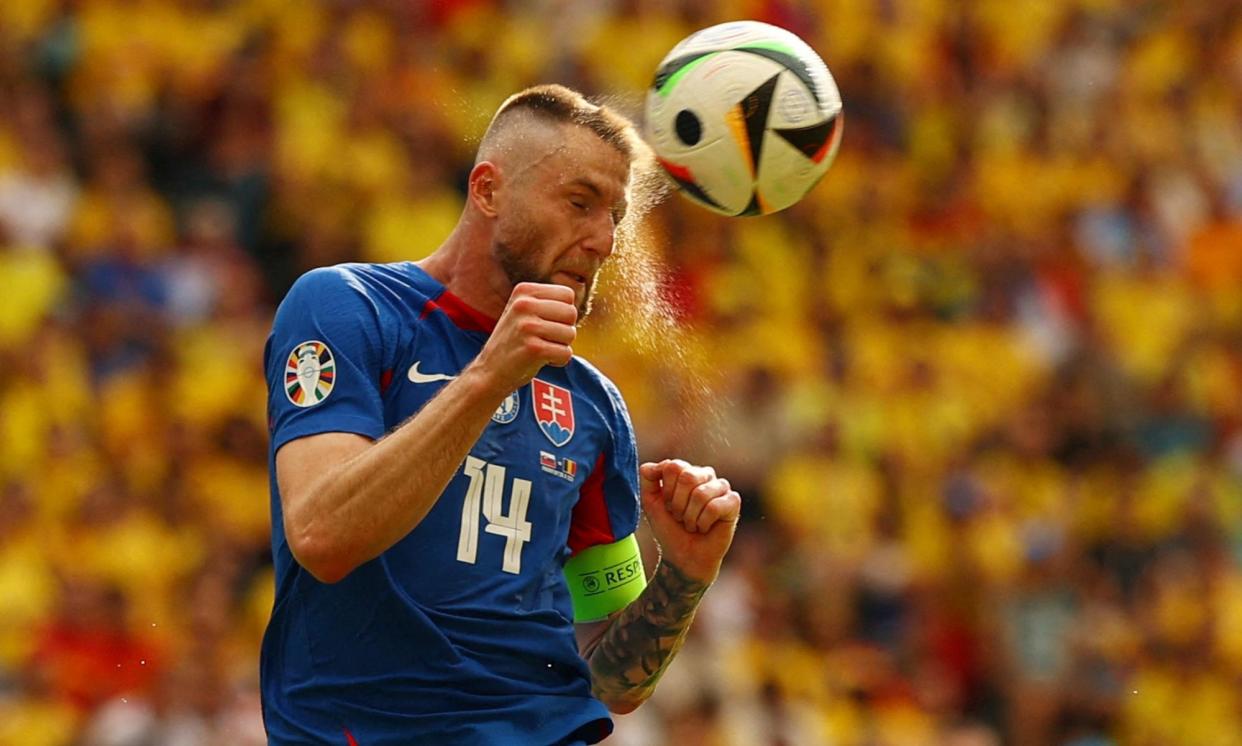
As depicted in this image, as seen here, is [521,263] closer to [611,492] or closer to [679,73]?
[611,492]

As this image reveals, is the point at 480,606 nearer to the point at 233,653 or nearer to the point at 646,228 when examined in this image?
the point at 646,228

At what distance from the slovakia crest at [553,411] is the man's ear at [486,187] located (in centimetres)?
48

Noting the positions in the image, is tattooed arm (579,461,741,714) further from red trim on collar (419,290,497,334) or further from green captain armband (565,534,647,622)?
red trim on collar (419,290,497,334)

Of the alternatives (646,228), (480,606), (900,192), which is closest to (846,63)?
(900,192)

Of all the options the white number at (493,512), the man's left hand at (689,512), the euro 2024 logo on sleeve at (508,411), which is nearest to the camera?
the white number at (493,512)

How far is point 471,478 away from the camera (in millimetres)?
4770

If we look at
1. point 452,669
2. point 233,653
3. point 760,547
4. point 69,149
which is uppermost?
point 452,669

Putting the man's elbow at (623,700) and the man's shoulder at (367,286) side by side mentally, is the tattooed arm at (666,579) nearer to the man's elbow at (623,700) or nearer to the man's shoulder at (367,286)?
the man's elbow at (623,700)

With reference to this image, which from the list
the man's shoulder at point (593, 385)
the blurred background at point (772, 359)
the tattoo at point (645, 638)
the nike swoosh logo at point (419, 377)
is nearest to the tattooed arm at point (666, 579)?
the tattoo at point (645, 638)

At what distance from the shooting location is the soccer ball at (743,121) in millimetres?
5457

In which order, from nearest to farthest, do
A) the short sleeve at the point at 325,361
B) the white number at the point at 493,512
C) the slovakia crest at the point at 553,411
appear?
1. the short sleeve at the point at 325,361
2. the white number at the point at 493,512
3. the slovakia crest at the point at 553,411

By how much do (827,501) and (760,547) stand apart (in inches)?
30.8

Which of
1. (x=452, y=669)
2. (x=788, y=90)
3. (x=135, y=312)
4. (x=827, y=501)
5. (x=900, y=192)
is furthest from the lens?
(x=900, y=192)

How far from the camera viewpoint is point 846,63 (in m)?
15.9
